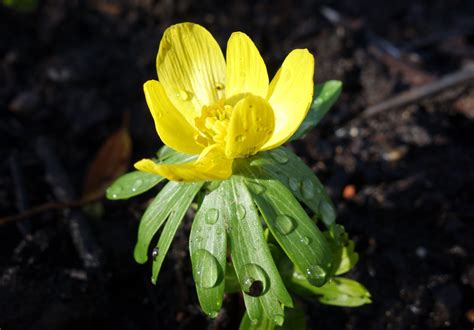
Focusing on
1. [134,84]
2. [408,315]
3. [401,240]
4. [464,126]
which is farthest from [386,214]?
[134,84]

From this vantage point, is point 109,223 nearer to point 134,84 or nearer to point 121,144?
point 121,144

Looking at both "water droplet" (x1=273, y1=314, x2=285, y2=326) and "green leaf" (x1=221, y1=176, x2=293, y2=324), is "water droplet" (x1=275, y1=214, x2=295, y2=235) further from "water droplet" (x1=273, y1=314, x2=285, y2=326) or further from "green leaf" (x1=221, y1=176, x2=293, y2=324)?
"water droplet" (x1=273, y1=314, x2=285, y2=326)

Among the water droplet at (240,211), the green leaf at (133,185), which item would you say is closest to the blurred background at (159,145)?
the green leaf at (133,185)

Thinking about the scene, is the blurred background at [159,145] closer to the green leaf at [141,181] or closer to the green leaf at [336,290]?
the green leaf at [336,290]

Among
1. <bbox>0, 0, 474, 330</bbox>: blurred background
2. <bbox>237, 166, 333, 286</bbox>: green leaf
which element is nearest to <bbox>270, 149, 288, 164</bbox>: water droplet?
<bbox>237, 166, 333, 286</bbox>: green leaf

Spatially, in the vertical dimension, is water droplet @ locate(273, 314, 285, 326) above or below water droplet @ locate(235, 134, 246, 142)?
below

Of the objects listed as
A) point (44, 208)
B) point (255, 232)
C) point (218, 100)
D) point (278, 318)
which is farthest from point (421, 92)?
point (44, 208)

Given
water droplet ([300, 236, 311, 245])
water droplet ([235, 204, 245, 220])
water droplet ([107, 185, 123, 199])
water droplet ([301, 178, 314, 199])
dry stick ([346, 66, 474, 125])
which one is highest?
water droplet ([107, 185, 123, 199])
